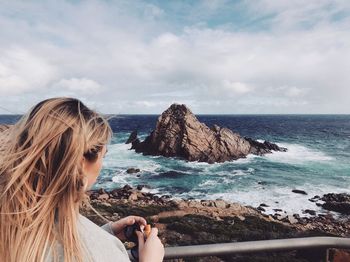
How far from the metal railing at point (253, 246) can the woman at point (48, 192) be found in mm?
675

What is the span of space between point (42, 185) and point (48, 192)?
0.05m

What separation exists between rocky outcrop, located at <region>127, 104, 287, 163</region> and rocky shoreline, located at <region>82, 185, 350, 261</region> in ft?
62.7

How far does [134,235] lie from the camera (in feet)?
6.48

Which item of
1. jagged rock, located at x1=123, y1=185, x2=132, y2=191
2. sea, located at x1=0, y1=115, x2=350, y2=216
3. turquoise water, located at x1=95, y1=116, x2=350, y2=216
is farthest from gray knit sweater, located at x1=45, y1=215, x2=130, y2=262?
jagged rock, located at x1=123, y1=185, x2=132, y2=191

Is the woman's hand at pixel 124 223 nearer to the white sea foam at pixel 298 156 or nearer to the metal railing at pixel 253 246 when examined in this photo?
the metal railing at pixel 253 246

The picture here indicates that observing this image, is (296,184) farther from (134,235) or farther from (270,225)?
(134,235)

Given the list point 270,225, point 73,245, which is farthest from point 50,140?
point 270,225

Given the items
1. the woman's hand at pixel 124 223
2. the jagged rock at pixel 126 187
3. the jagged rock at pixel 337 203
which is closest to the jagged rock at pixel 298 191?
the jagged rock at pixel 337 203

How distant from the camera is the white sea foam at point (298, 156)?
1903 inches

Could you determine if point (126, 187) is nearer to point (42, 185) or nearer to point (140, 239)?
point (140, 239)

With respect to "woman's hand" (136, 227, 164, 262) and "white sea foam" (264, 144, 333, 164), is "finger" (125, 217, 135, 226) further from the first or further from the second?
"white sea foam" (264, 144, 333, 164)

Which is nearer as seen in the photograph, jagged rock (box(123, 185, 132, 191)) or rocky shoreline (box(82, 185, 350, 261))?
rocky shoreline (box(82, 185, 350, 261))

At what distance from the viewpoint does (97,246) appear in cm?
149

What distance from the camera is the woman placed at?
1412mm
